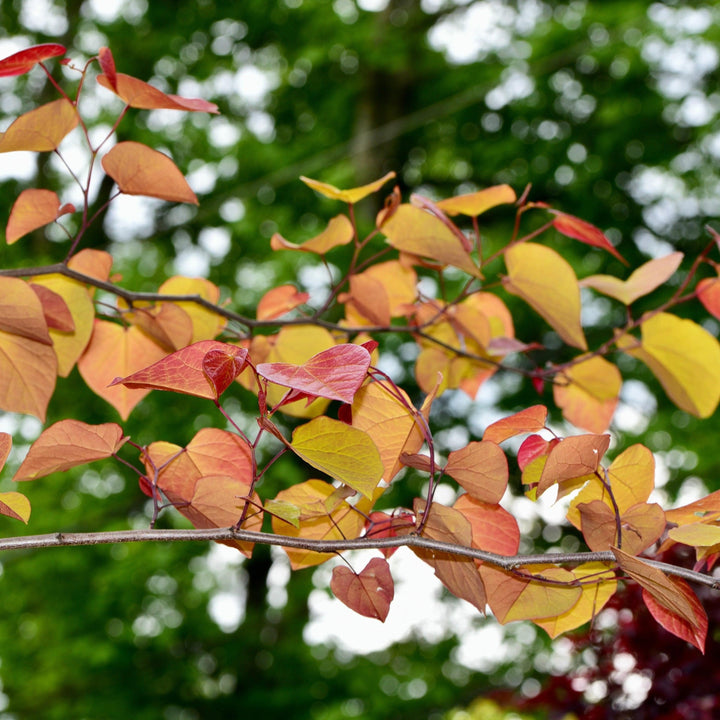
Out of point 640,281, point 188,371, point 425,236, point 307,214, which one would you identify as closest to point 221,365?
point 188,371

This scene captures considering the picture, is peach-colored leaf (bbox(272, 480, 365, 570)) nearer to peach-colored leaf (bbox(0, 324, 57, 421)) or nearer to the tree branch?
the tree branch

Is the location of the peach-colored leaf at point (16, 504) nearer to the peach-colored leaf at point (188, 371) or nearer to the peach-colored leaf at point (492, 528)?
the peach-colored leaf at point (188, 371)

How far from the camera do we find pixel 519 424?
14.2 inches

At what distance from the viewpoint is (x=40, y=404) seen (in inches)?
16.5

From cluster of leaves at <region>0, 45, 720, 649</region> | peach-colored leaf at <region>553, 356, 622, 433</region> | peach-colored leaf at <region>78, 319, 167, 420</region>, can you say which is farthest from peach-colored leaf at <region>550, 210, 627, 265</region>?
peach-colored leaf at <region>78, 319, 167, 420</region>

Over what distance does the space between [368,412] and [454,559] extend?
0.08 m

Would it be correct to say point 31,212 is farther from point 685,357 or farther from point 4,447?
point 685,357

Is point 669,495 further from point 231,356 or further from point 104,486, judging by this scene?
point 231,356

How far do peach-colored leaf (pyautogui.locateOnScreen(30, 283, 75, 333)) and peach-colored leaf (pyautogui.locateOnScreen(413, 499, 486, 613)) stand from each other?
0.25 meters

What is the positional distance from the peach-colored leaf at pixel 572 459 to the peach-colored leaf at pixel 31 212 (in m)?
0.35

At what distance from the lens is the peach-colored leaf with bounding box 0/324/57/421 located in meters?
0.42

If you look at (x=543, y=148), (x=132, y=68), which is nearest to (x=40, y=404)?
(x=132, y=68)

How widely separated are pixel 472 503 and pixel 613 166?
3.82 meters

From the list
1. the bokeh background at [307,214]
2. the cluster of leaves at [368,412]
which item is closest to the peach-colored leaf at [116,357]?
the cluster of leaves at [368,412]
